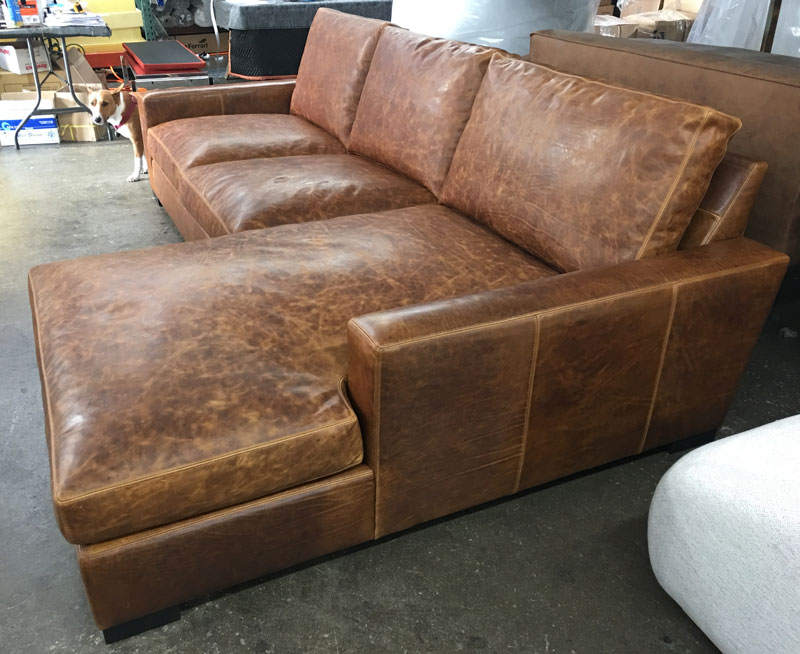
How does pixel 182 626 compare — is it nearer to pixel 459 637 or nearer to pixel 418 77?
pixel 459 637

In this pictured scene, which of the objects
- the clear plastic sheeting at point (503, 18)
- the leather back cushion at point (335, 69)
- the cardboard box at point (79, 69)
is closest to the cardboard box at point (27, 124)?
the cardboard box at point (79, 69)

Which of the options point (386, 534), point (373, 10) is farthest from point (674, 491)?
point (373, 10)

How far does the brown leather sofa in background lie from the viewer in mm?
1759

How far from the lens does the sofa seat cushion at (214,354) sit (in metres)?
1.16

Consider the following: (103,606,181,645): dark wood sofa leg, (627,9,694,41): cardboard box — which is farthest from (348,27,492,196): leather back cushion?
(627,9,694,41): cardboard box

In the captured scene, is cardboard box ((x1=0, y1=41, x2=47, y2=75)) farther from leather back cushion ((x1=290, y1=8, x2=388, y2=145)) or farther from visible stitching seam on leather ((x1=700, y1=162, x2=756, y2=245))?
visible stitching seam on leather ((x1=700, y1=162, x2=756, y2=245))

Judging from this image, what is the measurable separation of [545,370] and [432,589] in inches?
18.2

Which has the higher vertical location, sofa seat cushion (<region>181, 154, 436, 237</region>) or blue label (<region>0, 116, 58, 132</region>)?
sofa seat cushion (<region>181, 154, 436, 237</region>)

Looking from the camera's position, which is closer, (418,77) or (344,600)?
(344,600)

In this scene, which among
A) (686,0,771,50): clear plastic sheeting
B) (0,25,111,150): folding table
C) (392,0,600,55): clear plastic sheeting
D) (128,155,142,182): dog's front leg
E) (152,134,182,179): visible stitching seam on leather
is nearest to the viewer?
(152,134,182,179): visible stitching seam on leather

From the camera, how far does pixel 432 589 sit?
140cm

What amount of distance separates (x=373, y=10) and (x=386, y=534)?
3.44m

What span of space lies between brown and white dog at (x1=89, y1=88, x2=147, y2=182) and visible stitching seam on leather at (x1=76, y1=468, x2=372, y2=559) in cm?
272

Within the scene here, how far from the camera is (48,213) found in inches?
124
